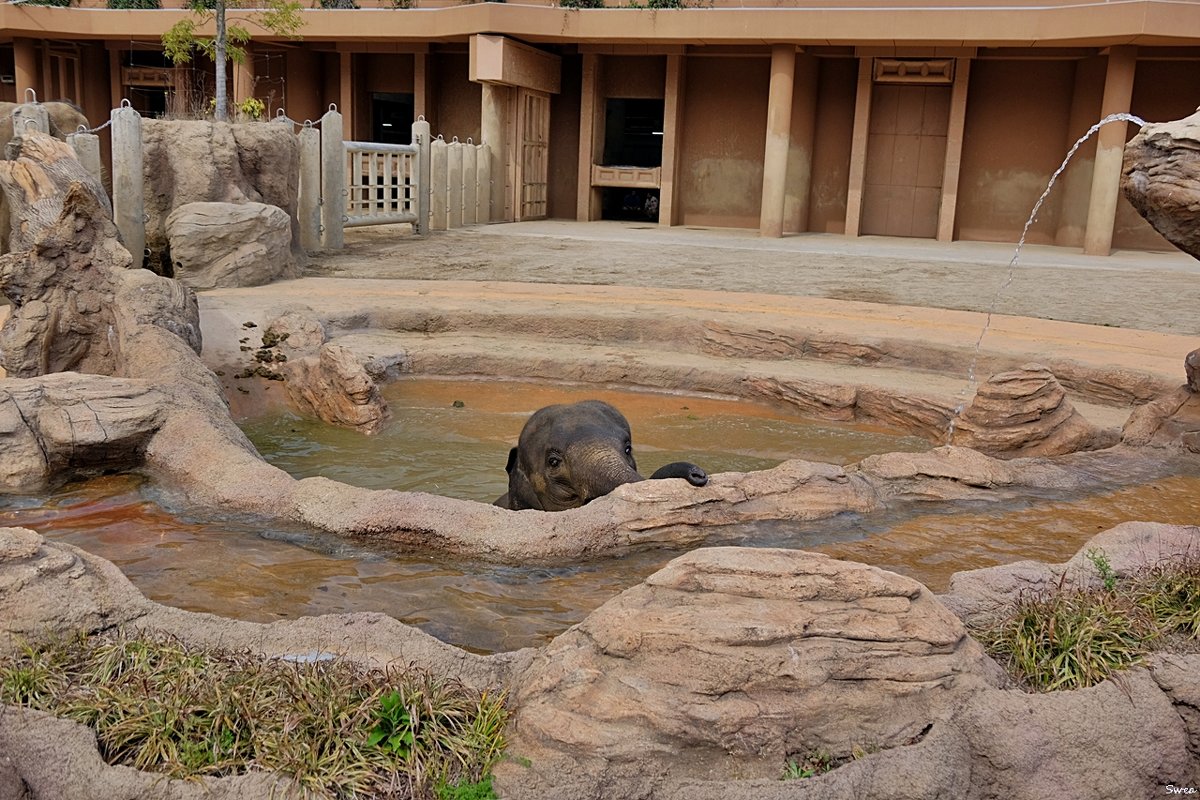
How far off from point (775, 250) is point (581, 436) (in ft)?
37.4

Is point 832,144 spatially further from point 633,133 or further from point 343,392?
point 343,392

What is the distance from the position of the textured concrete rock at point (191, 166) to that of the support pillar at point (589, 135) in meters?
8.88

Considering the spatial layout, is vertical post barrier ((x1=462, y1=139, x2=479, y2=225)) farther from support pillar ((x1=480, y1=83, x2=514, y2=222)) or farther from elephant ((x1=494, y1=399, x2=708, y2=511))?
elephant ((x1=494, y1=399, x2=708, y2=511))

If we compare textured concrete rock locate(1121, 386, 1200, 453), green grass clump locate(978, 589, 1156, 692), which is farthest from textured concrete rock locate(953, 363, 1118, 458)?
green grass clump locate(978, 589, 1156, 692)

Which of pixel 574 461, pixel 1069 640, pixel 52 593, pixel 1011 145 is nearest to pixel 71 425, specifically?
pixel 52 593

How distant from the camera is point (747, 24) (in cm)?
1764

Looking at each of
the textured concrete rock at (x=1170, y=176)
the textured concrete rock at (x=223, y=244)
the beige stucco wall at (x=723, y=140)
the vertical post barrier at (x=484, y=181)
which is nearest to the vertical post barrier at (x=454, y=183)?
the vertical post barrier at (x=484, y=181)

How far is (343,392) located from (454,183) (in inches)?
421

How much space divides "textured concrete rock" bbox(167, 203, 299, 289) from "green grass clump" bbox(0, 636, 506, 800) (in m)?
8.60

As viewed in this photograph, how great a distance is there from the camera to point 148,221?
12273 mm

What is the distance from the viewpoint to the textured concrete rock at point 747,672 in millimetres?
2887

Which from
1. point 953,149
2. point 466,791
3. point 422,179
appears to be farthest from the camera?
point 953,149

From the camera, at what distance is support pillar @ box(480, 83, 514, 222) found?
19.2 metres

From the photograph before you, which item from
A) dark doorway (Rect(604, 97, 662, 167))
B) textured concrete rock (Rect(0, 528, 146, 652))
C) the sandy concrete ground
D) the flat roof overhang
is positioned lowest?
textured concrete rock (Rect(0, 528, 146, 652))
